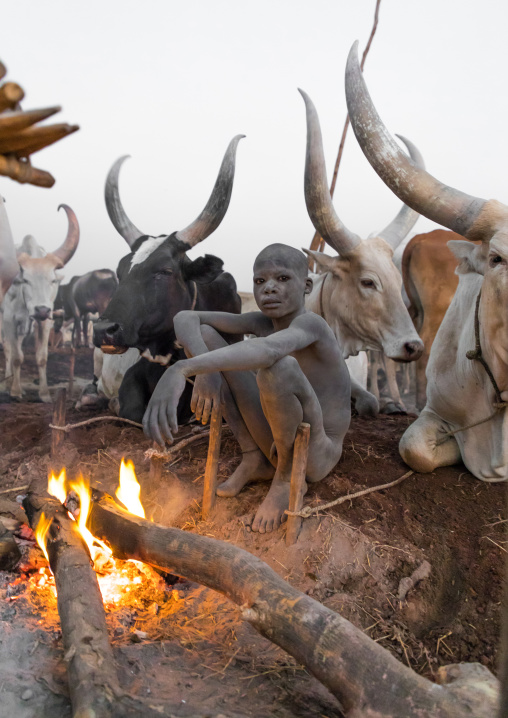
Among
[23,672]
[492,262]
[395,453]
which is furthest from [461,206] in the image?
[23,672]

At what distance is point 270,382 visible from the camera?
94.5 inches

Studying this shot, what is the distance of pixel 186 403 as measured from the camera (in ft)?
14.1

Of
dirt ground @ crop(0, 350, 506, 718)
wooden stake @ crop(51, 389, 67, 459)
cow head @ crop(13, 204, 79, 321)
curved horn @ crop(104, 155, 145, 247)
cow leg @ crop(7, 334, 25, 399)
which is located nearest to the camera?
dirt ground @ crop(0, 350, 506, 718)

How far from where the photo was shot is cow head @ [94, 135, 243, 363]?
3852 millimetres

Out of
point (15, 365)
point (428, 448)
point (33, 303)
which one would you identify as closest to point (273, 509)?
point (428, 448)

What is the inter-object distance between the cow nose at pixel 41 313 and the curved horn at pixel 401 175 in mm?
5070

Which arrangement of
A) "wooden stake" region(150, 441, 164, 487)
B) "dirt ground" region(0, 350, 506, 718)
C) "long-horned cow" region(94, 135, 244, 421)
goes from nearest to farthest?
"dirt ground" region(0, 350, 506, 718) < "wooden stake" region(150, 441, 164, 487) < "long-horned cow" region(94, 135, 244, 421)

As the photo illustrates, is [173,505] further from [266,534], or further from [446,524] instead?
[446,524]

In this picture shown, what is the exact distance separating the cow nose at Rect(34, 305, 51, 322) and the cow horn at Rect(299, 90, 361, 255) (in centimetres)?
418

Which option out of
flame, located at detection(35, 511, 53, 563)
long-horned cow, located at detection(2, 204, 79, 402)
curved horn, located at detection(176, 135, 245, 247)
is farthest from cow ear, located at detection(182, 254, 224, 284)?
long-horned cow, located at detection(2, 204, 79, 402)

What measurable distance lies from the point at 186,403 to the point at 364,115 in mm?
2353

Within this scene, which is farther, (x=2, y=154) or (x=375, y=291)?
(x=375, y=291)

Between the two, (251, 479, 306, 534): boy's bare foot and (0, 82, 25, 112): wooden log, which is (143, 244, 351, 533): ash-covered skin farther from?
(0, 82, 25, 112): wooden log

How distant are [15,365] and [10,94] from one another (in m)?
6.47
